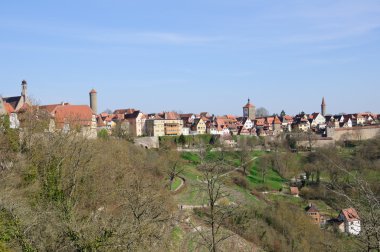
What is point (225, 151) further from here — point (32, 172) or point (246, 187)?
point (32, 172)

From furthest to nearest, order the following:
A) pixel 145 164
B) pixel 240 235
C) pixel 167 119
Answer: pixel 167 119 < pixel 145 164 < pixel 240 235

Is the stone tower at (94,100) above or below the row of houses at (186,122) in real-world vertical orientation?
above

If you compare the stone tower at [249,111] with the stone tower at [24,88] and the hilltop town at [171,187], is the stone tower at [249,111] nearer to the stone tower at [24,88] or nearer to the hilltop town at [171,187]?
the hilltop town at [171,187]

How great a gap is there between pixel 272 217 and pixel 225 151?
2831 centimetres

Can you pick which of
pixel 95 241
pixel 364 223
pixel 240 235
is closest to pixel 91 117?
pixel 240 235

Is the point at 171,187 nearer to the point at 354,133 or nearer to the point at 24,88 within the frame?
the point at 24,88

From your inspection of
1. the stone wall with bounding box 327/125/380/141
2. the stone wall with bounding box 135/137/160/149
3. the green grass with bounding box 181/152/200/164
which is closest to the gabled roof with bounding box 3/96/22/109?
the stone wall with bounding box 135/137/160/149

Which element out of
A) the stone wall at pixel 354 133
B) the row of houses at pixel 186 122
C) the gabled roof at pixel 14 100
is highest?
the gabled roof at pixel 14 100

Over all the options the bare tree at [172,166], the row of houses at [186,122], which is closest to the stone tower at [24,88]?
the row of houses at [186,122]

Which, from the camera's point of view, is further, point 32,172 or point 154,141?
point 154,141

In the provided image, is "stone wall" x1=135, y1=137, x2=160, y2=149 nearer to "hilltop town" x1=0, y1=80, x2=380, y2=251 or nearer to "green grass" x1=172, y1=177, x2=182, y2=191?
"hilltop town" x1=0, y1=80, x2=380, y2=251

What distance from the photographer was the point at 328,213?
41.2m

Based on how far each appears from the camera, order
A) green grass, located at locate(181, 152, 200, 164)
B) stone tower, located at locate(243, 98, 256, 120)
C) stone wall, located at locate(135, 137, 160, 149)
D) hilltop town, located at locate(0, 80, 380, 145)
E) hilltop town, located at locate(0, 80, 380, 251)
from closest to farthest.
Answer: hilltop town, located at locate(0, 80, 380, 251) < green grass, located at locate(181, 152, 200, 164) < stone wall, located at locate(135, 137, 160, 149) < hilltop town, located at locate(0, 80, 380, 145) < stone tower, located at locate(243, 98, 256, 120)

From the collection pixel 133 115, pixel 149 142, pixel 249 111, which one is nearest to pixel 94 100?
pixel 133 115
